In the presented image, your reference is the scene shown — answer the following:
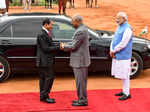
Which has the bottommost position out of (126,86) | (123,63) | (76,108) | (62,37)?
(76,108)

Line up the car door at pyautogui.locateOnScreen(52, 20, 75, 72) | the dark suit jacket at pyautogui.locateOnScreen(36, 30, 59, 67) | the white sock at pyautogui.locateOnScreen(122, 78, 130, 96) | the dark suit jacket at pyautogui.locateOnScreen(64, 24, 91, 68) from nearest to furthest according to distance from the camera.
Answer: the dark suit jacket at pyautogui.locateOnScreen(64, 24, 91, 68)
the dark suit jacket at pyautogui.locateOnScreen(36, 30, 59, 67)
the white sock at pyautogui.locateOnScreen(122, 78, 130, 96)
the car door at pyautogui.locateOnScreen(52, 20, 75, 72)

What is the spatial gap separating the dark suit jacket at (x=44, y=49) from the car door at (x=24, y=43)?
5.38ft

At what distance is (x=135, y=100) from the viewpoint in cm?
686

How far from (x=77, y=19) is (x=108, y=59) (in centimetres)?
247

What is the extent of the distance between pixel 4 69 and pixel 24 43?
0.76 meters

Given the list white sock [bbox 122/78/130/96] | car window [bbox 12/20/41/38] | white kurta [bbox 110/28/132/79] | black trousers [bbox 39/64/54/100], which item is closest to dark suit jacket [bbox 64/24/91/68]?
black trousers [bbox 39/64/54/100]

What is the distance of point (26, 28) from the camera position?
8188 millimetres

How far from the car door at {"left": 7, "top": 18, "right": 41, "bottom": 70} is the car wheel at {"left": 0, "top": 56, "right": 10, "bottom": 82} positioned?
6.4 inches

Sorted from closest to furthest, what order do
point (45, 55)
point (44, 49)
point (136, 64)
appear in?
point (44, 49), point (45, 55), point (136, 64)

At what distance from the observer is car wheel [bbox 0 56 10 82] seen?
796 cm

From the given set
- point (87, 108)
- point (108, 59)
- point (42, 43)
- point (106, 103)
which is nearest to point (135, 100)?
point (106, 103)

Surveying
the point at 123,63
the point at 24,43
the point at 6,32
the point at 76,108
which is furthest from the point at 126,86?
the point at 6,32

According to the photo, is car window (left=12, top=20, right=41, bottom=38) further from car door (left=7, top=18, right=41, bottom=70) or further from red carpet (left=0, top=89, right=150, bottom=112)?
red carpet (left=0, top=89, right=150, bottom=112)

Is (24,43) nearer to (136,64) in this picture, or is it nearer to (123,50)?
(123,50)
